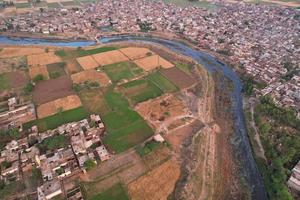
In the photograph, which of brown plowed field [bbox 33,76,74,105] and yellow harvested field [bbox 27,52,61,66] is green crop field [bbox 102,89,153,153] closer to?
brown plowed field [bbox 33,76,74,105]

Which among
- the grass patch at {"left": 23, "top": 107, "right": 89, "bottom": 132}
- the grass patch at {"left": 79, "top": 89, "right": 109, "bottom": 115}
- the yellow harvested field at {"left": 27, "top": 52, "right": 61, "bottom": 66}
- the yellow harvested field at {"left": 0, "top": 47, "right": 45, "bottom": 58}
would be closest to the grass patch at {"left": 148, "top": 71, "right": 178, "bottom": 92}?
the grass patch at {"left": 79, "top": 89, "right": 109, "bottom": 115}

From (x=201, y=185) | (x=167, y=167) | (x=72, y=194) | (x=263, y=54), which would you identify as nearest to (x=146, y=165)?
(x=167, y=167)

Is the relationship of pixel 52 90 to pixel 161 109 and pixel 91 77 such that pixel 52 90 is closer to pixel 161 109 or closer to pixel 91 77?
pixel 91 77

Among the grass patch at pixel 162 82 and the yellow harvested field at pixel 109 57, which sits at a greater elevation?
the yellow harvested field at pixel 109 57

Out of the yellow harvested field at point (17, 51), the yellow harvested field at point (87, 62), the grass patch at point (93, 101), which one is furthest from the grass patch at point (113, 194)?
the yellow harvested field at point (17, 51)

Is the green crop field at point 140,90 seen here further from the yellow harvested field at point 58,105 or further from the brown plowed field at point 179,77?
the yellow harvested field at point 58,105

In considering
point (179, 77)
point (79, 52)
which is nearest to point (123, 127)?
point (179, 77)
